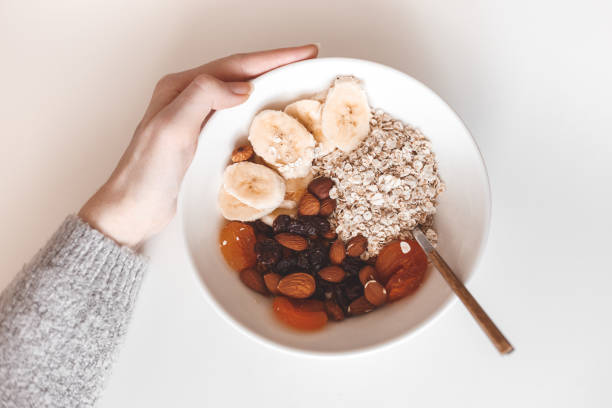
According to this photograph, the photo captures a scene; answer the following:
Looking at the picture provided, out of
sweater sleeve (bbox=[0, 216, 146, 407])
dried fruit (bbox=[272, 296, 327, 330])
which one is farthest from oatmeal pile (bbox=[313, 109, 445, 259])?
sweater sleeve (bbox=[0, 216, 146, 407])

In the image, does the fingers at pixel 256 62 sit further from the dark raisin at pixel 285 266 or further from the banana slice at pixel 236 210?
the dark raisin at pixel 285 266

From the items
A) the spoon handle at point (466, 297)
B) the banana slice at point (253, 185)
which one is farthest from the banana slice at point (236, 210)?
the spoon handle at point (466, 297)

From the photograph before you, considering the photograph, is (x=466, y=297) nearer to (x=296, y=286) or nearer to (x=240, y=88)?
(x=296, y=286)

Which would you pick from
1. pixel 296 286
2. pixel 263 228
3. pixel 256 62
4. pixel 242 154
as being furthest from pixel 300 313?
pixel 256 62

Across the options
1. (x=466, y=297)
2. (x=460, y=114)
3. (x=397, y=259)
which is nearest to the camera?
(x=466, y=297)

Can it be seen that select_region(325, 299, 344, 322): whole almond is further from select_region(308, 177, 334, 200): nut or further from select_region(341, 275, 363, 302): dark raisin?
select_region(308, 177, 334, 200): nut

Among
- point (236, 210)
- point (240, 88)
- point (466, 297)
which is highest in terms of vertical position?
point (240, 88)
